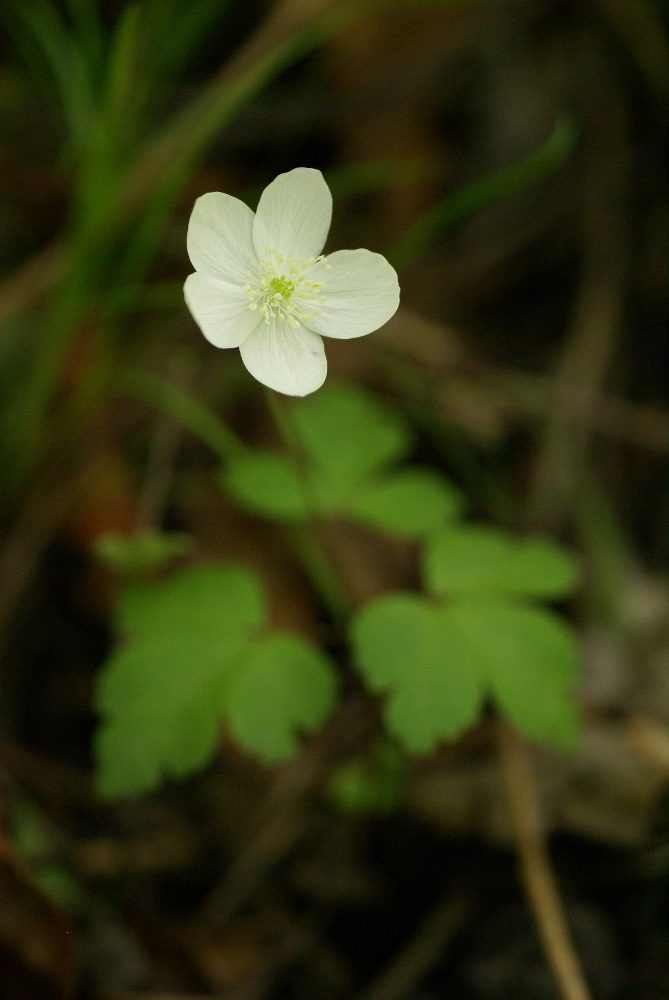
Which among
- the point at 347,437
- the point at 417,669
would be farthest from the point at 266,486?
the point at 417,669

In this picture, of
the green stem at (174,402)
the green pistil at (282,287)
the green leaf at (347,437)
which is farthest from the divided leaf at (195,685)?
the green pistil at (282,287)

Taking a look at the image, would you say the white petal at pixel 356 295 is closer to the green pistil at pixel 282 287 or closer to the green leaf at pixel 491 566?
the green pistil at pixel 282 287

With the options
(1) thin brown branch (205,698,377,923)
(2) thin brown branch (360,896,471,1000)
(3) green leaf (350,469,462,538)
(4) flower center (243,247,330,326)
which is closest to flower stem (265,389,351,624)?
A: (3) green leaf (350,469,462,538)

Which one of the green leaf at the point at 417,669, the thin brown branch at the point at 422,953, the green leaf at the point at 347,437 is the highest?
the green leaf at the point at 347,437

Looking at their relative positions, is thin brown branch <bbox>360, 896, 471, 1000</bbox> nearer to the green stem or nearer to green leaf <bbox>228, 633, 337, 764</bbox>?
green leaf <bbox>228, 633, 337, 764</bbox>

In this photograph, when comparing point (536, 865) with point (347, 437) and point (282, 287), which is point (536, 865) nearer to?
point (347, 437)

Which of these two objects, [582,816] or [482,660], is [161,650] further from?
[582,816]
